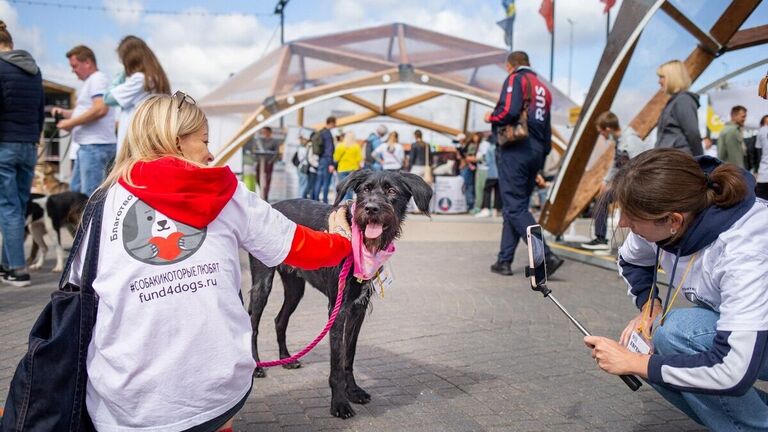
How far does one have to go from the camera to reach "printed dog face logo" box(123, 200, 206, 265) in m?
2.12

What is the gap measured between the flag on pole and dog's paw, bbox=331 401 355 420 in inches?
1073

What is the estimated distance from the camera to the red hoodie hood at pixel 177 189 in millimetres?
2131

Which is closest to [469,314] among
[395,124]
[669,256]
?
[669,256]

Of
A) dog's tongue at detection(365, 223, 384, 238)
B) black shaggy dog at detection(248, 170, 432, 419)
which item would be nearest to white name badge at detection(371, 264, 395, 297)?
black shaggy dog at detection(248, 170, 432, 419)

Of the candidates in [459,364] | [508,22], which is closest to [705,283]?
[459,364]

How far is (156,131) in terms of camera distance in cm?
229

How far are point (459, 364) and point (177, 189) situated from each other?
264 centimetres

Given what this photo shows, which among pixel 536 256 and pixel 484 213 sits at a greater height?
pixel 536 256

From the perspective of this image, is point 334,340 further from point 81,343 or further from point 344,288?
point 81,343

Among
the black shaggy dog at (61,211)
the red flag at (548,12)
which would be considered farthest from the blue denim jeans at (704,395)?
the red flag at (548,12)

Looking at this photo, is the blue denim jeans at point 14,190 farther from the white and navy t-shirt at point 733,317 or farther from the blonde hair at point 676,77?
the blonde hair at point 676,77

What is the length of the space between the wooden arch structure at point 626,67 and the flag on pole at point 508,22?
69.3 feet

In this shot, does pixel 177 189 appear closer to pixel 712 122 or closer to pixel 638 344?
pixel 638 344

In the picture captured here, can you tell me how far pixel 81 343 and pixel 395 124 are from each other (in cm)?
2077
